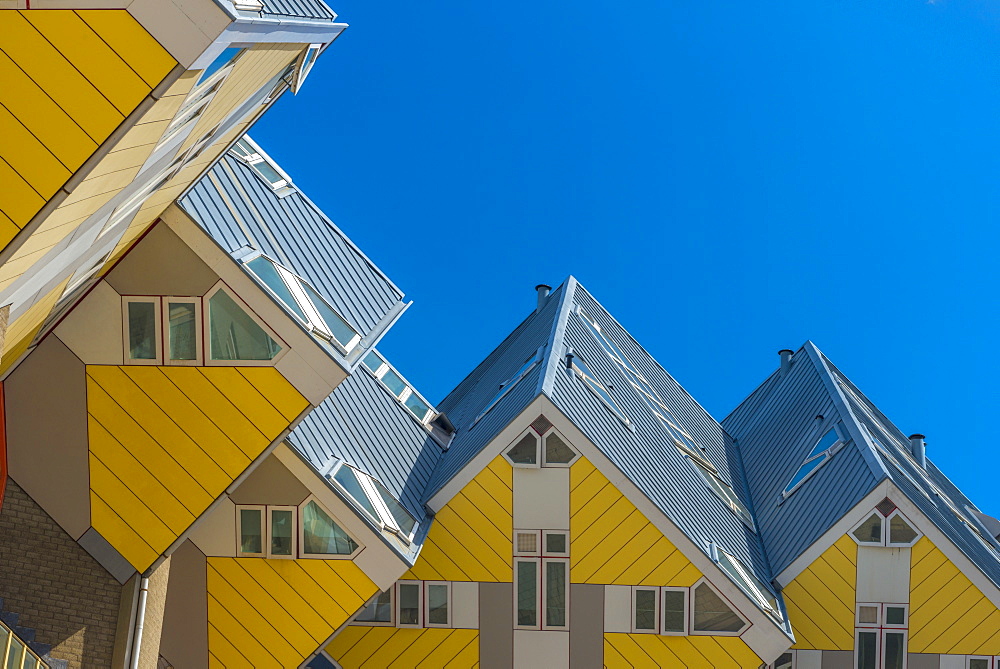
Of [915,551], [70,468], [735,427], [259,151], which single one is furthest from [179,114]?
[735,427]

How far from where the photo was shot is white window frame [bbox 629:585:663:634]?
73.9 feet

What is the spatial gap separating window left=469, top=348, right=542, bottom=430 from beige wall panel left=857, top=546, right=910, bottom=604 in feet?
27.7

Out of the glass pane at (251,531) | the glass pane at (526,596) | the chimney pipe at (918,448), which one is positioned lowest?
the glass pane at (251,531)

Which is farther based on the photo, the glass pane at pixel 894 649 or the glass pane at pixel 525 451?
the glass pane at pixel 894 649

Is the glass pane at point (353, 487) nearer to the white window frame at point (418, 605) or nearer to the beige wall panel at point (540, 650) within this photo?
the white window frame at point (418, 605)

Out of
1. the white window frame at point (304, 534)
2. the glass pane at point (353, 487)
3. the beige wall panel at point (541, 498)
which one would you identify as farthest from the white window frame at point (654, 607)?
the white window frame at point (304, 534)

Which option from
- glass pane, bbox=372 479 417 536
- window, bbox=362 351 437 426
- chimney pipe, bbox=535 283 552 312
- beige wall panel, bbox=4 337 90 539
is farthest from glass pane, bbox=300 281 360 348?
chimney pipe, bbox=535 283 552 312

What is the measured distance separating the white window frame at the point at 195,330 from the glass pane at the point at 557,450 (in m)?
7.36

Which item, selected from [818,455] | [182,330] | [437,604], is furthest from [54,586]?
[818,455]

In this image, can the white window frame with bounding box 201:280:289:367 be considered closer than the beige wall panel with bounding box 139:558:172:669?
Yes

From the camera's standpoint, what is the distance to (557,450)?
22453 mm

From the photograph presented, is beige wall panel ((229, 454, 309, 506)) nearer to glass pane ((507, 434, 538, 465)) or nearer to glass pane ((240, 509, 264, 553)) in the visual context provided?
glass pane ((240, 509, 264, 553))

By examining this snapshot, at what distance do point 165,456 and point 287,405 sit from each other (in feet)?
7.41

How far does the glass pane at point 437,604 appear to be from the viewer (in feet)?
75.4
